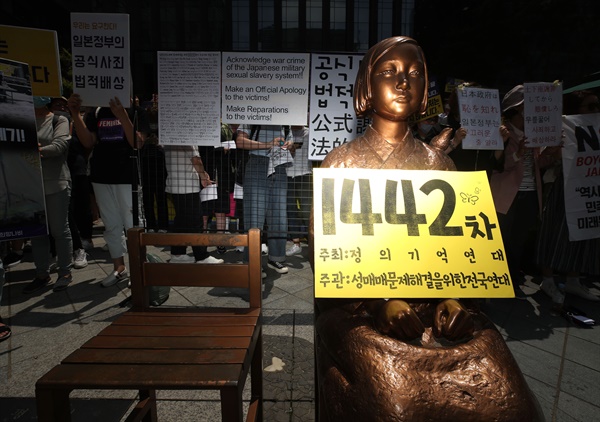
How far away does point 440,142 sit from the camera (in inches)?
71.7

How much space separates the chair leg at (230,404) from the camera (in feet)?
3.77

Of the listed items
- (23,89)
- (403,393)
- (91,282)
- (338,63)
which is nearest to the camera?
(403,393)

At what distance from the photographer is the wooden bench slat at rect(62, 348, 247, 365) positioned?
1281mm

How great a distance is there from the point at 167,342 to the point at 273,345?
1587 mm

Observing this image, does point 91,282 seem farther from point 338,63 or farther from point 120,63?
point 338,63

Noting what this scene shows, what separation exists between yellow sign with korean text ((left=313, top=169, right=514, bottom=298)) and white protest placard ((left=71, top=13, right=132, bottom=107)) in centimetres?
276

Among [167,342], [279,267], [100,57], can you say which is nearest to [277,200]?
[279,267]

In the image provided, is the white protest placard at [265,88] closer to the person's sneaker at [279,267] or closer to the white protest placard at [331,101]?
the white protest placard at [331,101]

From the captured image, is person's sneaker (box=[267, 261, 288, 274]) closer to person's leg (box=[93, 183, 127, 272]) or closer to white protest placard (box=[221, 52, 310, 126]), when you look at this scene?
person's leg (box=[93, 183, 127, 272])

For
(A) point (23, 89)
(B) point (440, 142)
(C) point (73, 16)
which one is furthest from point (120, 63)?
(B) point (440, 142)

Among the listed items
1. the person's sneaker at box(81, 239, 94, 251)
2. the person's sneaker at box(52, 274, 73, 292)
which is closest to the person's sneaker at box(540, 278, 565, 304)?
the person's sneaker at box(52, 274, 73, 292)

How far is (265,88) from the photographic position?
11.4 feet

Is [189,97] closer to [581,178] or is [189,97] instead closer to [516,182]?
[516,182]

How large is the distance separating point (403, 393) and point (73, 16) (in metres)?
3.81
